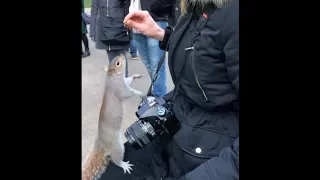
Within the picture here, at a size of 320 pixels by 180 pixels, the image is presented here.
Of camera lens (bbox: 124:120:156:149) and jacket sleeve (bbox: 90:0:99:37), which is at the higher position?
jacket sleeve (bbox: 90:0:99:37)

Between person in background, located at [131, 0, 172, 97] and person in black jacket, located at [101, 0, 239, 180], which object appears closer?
person in black jacket, located at [101, 0, 239, 180]

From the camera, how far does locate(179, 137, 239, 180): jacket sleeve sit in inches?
54.7

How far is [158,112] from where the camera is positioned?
1.78m

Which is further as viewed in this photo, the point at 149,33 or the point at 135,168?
the point at 149,33

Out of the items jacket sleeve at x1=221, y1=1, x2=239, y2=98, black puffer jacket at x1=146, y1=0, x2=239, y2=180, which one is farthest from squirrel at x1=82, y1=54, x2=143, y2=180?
jacket sleeve at x1=221, y1=1, x2=239, y2=98

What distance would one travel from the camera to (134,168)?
1.87 meters

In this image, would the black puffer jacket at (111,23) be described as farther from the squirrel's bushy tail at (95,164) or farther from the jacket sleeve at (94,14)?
the squirrel's bushy tail at (95,164)

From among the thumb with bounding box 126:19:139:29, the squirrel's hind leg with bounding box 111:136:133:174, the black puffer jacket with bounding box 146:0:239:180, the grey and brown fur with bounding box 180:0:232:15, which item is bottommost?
the squirrel's hind leg with bounding box 111:136:133:174

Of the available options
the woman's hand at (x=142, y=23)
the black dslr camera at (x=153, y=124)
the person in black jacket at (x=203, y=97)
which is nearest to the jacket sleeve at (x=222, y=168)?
the person in black jacket at (x=203, y=97)

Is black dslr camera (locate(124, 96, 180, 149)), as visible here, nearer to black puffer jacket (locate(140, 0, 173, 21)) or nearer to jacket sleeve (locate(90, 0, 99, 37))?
black puffer jacket (locate(140, 0, 173, 21))
